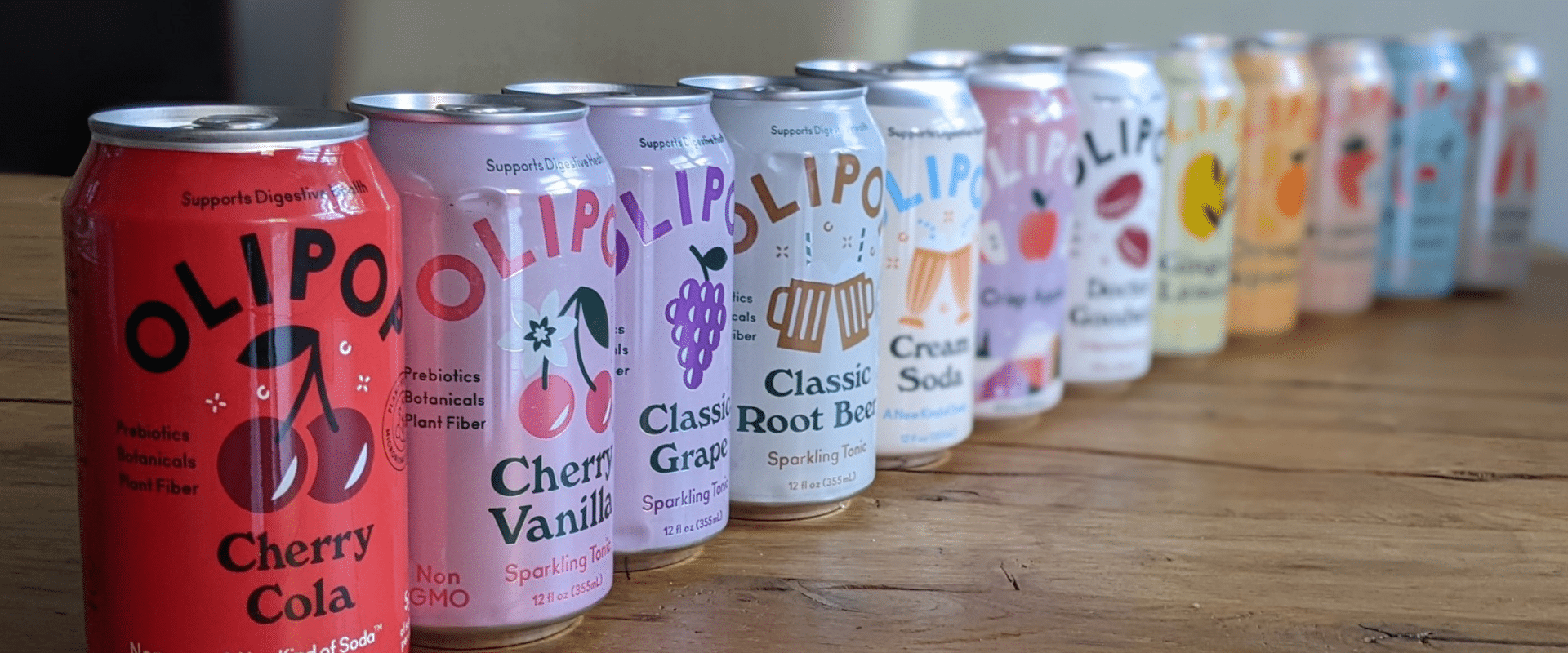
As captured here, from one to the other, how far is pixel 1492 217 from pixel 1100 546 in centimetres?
104

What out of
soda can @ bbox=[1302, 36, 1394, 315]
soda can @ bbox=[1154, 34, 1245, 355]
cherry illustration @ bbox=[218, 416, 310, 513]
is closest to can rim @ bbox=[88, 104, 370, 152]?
cherry illustration @ bbox=[218, 416, 310, 513]

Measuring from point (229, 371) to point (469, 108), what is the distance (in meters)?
0.20

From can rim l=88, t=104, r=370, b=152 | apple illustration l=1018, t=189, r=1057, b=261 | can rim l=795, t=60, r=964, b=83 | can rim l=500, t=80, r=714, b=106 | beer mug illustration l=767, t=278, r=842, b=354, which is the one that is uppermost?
can rim l=795, t=60, r=964, b=83

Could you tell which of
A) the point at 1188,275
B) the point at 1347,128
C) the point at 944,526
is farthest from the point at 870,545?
the point at 1347,128

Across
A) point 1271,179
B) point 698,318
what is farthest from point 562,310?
point 1271,179

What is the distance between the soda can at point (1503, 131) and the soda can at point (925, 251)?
0.90 meters

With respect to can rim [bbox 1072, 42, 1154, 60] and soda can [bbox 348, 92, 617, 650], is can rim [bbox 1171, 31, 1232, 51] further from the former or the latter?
soda can [bbox 348, 92, 617, 650]

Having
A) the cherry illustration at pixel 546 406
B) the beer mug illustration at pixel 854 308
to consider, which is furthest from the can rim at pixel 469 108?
the beer mug illustration at pixel 854 308

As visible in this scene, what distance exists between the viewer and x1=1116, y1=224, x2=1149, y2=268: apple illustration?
4.36 ft

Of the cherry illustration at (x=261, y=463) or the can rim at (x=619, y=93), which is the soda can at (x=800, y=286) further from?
the cherry illustration at (x=261, y=463)

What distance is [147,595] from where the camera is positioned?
0.68 metres

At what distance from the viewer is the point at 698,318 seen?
0.89m

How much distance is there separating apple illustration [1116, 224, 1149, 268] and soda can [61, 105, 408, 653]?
77 cm

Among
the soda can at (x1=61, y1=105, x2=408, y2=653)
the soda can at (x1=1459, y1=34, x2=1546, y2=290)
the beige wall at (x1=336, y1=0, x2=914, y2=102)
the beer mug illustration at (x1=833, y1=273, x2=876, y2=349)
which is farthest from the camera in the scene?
the soda can at (x1=1459, y1=34, x2=1546, y2=290)
